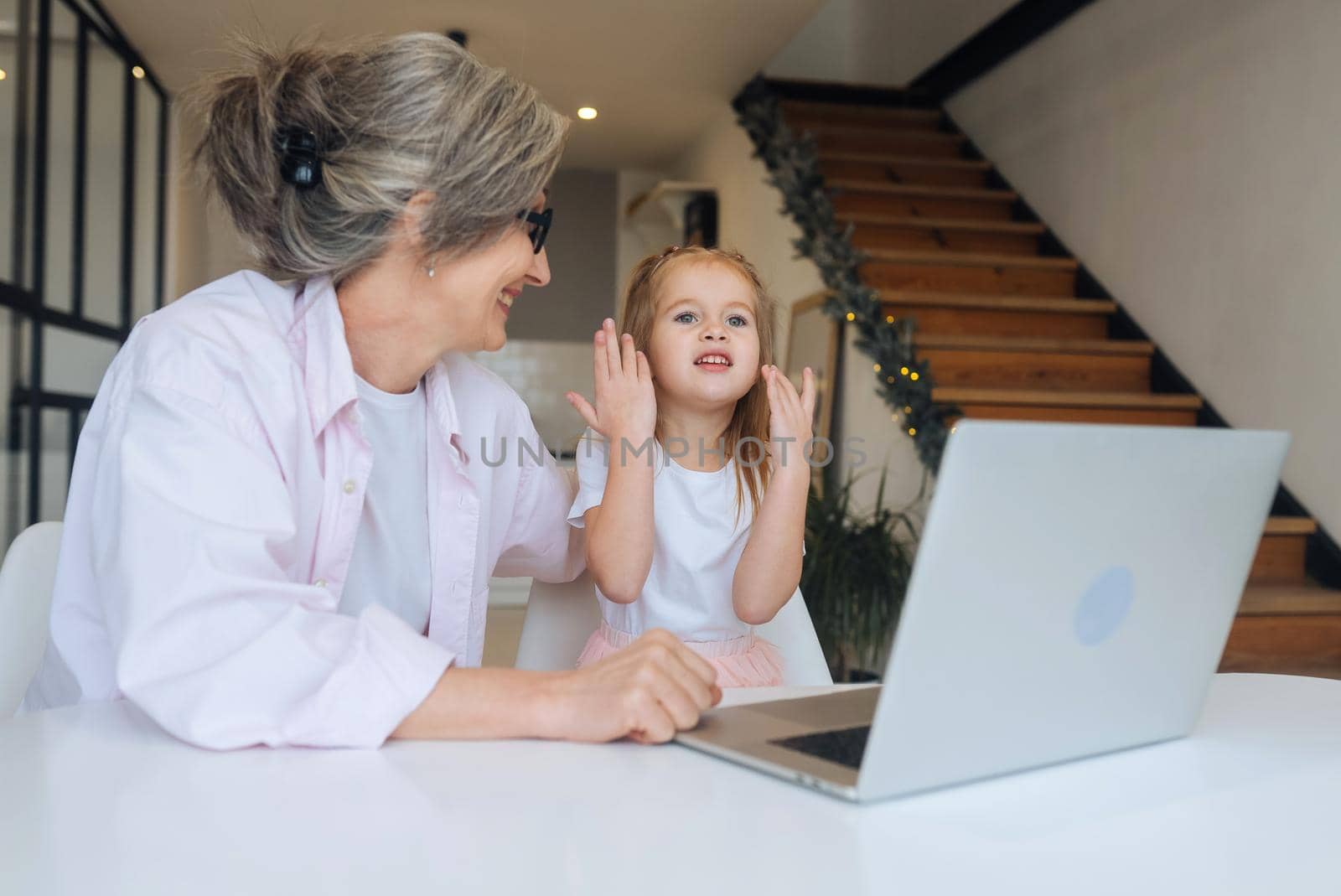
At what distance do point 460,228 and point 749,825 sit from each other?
0.77 m

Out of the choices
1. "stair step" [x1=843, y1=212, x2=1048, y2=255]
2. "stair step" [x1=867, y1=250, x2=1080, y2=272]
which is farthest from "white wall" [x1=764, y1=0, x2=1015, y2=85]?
"stair step" [x1=867, y1=250, x2=1080, y2=272]

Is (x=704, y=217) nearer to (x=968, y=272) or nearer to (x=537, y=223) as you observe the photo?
(x=968, y=272)

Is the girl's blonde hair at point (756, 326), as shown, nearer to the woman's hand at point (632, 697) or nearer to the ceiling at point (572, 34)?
the woman's hand at point (632, 697)

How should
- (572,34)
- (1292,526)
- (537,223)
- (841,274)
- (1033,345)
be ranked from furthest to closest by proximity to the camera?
(572,34) → (841,274) → (1033,345) → (1292,526) → (537,223)

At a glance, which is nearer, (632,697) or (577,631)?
(632,697)

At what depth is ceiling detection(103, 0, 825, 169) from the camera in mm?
4898

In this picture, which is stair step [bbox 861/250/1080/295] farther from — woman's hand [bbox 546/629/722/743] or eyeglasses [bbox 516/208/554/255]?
woman's hand [bbox 546/629/722/743]

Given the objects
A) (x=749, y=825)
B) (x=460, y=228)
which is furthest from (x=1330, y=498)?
(x=749, y=825)

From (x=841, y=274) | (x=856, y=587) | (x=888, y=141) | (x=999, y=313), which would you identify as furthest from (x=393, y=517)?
(x=888, y=141)

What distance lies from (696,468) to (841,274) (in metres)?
3.26

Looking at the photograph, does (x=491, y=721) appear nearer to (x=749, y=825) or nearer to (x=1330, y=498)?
(x=749, y=825)

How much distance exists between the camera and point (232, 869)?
605 mm

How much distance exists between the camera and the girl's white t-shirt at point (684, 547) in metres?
1.58

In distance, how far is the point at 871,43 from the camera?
720 centimetres
